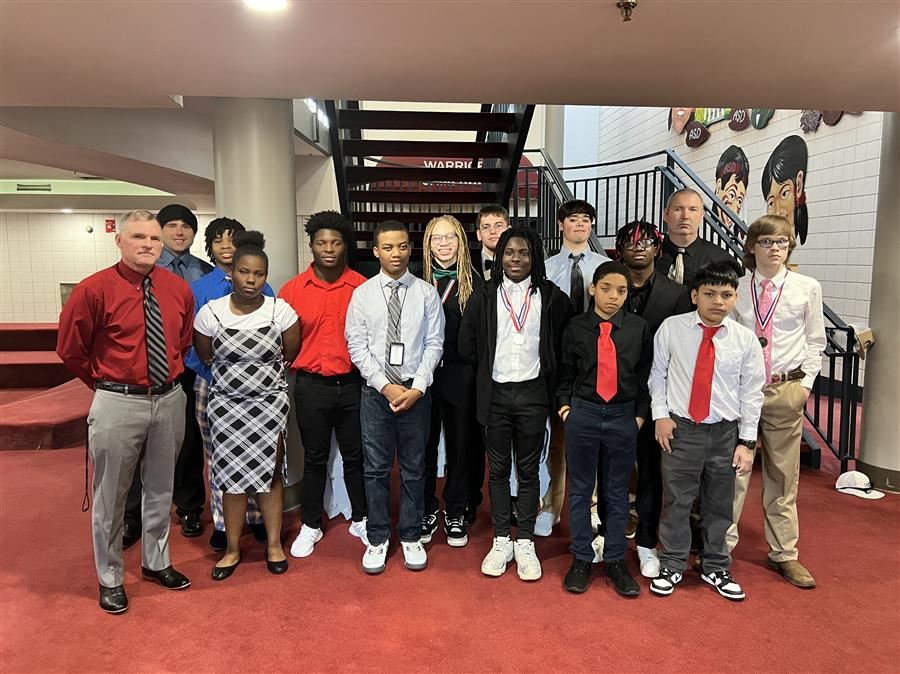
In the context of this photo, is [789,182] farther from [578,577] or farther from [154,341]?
[154,341]

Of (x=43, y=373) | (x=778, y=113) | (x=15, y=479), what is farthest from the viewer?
(x=43, y=373)

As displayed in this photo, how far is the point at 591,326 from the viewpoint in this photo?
8.63ft

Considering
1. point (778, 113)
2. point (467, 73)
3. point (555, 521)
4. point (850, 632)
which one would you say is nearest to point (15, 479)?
Result: point (555, 521)

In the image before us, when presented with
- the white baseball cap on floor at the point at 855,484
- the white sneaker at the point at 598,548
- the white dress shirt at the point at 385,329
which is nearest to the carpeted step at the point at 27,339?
the white dress shirt at the point at 385,329

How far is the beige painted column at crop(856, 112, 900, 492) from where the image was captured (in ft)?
12.6

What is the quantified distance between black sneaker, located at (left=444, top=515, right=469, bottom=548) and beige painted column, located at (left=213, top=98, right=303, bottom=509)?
1.10 m

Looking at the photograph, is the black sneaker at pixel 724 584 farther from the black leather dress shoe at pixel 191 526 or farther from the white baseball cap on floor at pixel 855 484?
the black leather dress shoe at pixel 191 526

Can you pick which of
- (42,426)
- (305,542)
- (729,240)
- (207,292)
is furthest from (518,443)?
(42,426)

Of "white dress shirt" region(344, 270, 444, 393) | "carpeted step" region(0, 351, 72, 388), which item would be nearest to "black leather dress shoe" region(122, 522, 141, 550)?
"white dress shirt" region(344, 270, 444, 393)

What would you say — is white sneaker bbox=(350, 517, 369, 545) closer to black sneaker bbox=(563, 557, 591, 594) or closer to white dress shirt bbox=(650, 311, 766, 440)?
black sneaker bbox=(563, 557, 591, 594)

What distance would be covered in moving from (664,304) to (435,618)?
180cm

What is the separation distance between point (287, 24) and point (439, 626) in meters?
2.57

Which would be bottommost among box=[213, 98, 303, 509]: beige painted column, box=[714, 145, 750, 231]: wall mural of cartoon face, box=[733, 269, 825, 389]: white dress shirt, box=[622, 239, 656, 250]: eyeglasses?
box=[733, 269, 825, 389]: white dress shirt

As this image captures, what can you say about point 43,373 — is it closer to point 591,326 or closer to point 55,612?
point 55,612
